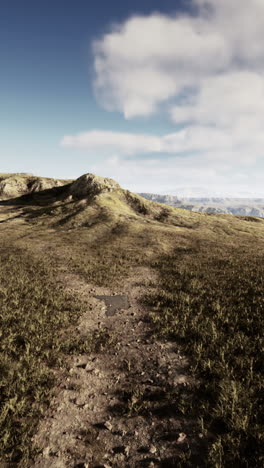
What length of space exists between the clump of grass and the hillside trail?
63 centimetres

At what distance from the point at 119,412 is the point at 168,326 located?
4920 mm

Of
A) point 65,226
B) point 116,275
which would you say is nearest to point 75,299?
point 116,275

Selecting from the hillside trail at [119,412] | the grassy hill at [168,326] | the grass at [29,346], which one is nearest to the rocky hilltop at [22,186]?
the grassy hill at [168,326]

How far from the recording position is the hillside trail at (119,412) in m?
5.12

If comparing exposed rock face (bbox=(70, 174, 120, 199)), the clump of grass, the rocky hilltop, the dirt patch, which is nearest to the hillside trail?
the clump of grass

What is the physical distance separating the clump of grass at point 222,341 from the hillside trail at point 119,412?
0.63 metres

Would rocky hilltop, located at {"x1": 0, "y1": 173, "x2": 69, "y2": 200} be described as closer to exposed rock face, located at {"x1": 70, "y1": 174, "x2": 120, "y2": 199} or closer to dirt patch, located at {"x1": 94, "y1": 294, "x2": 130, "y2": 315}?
exposed rock face, located at {"x1": 70, "y1": 174, "x2": 120, "y2": 199}

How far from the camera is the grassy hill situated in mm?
5477

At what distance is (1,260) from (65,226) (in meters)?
20.0

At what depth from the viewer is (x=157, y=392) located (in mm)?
6773

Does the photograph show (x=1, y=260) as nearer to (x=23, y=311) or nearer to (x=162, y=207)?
(x=23, y=311)

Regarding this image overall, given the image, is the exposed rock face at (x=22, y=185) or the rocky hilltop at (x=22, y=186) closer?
the rocky hilltop at (x=22, y=186)

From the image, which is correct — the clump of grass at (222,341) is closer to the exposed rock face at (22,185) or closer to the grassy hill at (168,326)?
the grassy hill at (168,326)

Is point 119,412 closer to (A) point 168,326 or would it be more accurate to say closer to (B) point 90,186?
(A) point 168,326
